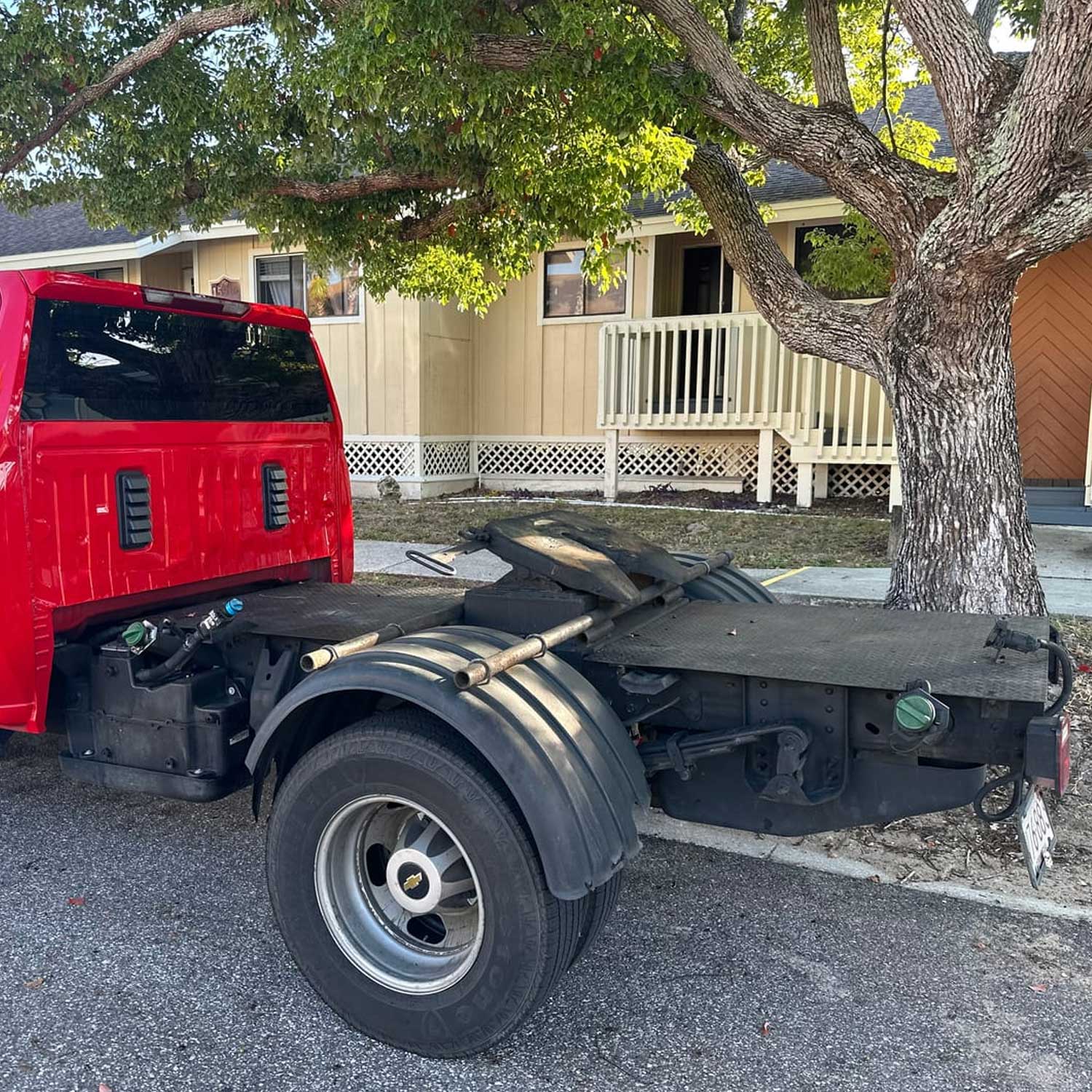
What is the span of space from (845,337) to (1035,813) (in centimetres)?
371

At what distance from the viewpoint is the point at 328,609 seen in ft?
12.8

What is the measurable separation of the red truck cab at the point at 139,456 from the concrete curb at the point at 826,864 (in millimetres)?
2087

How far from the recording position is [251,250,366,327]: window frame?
15.1 meters

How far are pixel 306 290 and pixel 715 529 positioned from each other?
853cm

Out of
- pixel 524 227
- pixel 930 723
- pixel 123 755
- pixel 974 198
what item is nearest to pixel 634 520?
pixel 524 227

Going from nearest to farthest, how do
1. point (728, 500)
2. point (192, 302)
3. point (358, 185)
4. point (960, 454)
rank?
point (192, 302) < point (960, 454) < point (358, 185) < point (728, 500)

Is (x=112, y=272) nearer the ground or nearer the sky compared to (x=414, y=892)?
nearer the sky

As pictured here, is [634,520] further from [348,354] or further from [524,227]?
[348,354]

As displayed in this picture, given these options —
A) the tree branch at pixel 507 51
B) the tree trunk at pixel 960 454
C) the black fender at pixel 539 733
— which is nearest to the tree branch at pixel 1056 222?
the tree trunk at pixel 960 454

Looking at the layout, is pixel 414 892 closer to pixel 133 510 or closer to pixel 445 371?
pixel 133 510

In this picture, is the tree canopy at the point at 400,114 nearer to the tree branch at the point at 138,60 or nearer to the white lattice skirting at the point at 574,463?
the tree branch at the point at 138,60

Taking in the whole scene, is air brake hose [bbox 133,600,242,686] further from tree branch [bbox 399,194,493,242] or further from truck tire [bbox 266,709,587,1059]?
tree branch [bbox 399,194,493,242]

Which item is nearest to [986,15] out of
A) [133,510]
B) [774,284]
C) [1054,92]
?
[774,284]

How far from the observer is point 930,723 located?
2463 millimetres
